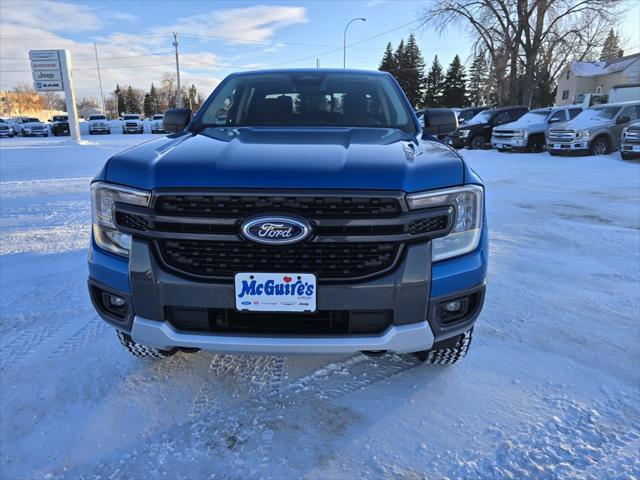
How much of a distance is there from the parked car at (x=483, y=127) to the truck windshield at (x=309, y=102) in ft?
51.8

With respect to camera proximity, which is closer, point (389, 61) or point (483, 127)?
point (483, 127)

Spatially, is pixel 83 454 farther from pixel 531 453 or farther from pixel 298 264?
pixel 531 453

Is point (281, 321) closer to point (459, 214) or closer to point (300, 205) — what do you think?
point (300, 205)

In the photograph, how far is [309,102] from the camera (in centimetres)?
328

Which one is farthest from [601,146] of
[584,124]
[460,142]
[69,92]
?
[69,92]

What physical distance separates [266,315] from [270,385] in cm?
60

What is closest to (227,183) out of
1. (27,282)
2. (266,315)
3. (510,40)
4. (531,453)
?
(266,315)

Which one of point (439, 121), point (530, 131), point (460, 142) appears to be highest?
point (439, 121)

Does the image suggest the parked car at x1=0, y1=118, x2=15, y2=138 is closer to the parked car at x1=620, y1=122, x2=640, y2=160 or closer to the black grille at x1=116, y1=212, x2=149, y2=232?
the parked car at x1=620, y1=122, x2=640, y2=160

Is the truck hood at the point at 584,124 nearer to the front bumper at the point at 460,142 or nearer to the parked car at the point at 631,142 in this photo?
the parked car at the point at 631,142

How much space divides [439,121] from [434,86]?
224 ft

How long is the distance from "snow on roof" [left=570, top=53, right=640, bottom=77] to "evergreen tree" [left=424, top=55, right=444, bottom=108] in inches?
693

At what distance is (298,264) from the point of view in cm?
188

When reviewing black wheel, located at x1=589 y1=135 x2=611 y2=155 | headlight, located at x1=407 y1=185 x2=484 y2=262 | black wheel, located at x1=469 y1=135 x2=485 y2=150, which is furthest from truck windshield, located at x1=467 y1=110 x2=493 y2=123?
headlight, located at x1=407 y1=185 x2=484 y2=262
